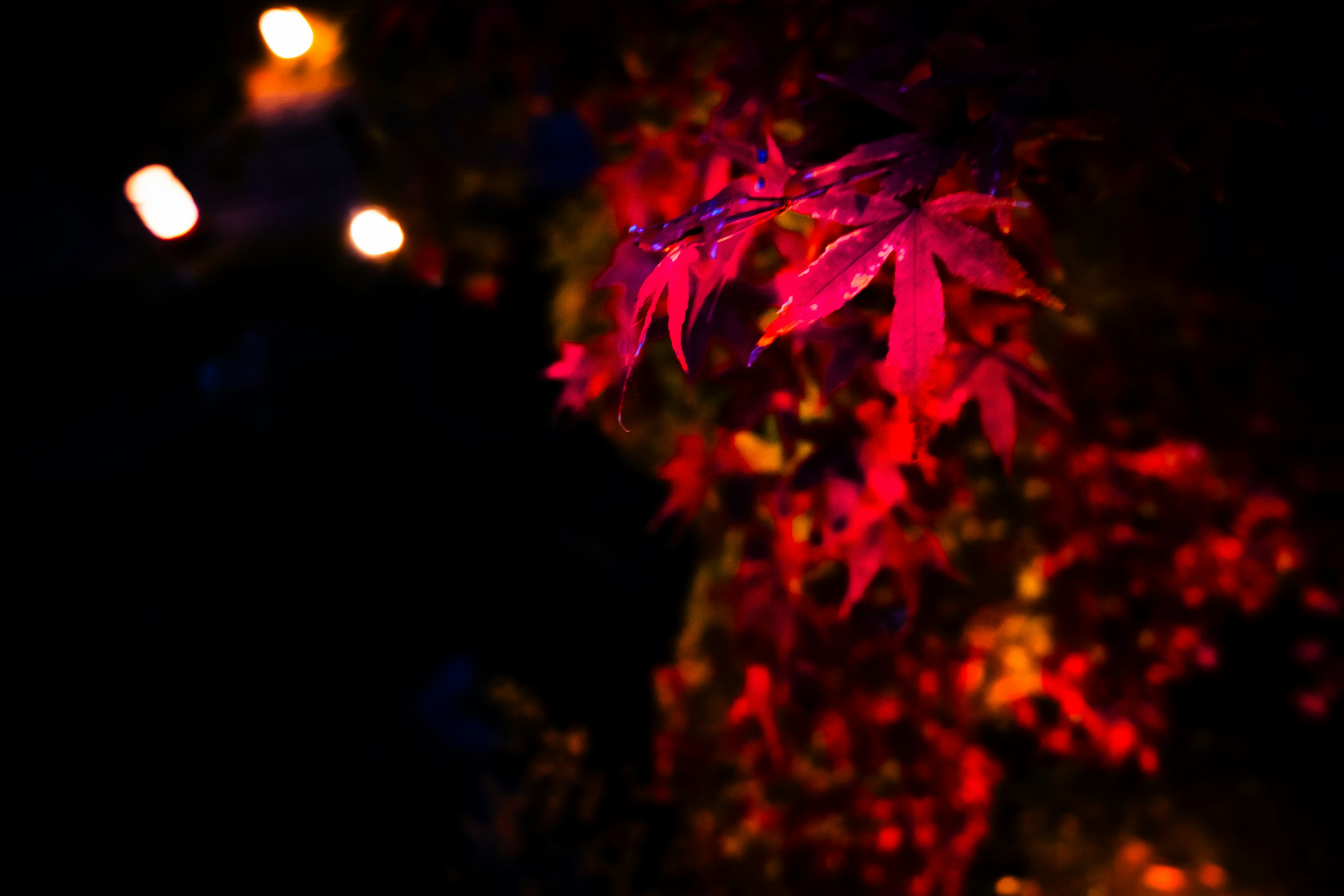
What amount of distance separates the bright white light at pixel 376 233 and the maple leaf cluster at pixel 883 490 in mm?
1407

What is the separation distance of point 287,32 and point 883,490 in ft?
13.4

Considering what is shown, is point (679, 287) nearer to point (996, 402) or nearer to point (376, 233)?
point (996, 402)

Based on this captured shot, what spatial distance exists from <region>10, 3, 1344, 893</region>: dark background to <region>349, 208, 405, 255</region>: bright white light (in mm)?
656

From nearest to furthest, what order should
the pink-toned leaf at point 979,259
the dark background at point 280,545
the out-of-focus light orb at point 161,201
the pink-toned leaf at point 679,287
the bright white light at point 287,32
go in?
the pink-toned leaf at point 979,259 < the pink-toned leaf at point 679,287 < the bright white light at point 287,32 < the dark background at point 280,545 < the out-of-focus light orb at point 161,201

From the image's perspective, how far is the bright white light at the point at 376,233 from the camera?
371cm

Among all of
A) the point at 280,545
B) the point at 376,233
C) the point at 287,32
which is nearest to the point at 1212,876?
the point at 376,233

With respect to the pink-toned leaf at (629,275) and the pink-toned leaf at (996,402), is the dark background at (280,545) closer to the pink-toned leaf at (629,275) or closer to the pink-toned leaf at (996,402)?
the pink-toned leaf at (996,402)

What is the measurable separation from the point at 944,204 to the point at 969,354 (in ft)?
2.30

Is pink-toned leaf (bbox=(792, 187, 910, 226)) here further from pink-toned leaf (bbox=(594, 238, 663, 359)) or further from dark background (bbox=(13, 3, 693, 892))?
dark background (bbox=(13, 3, 693, 892))

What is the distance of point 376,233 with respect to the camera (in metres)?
3.77

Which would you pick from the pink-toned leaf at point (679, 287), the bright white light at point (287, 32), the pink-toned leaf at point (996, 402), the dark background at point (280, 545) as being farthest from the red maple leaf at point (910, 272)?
Result: the bright white light at point (287, 32)

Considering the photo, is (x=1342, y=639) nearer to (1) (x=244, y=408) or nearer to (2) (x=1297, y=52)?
(2) (x=1297, y=52)

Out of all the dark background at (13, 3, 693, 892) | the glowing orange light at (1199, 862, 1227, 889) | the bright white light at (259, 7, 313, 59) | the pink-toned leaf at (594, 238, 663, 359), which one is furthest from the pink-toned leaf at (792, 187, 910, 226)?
the glowing orange light at (1199, 862, 1227, 889)

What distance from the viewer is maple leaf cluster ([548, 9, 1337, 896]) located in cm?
106
